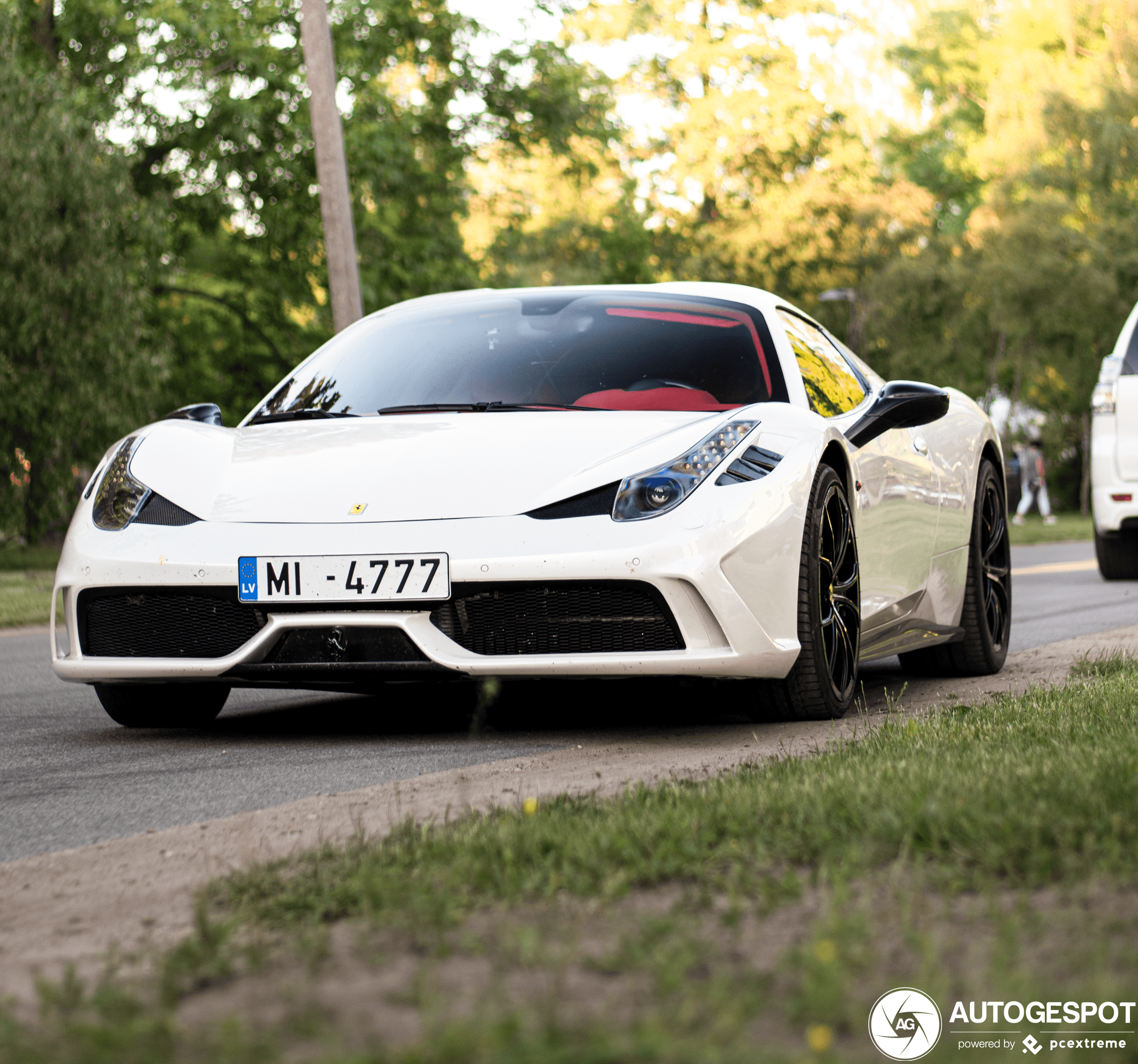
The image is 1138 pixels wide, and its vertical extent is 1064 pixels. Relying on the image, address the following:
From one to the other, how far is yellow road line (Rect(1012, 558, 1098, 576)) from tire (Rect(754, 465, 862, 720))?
955 cm

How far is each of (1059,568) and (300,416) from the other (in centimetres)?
1129

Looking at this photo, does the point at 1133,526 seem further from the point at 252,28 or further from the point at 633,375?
the point at 252,28

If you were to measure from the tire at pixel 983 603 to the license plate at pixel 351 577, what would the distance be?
2650 millimetres

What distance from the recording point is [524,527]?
448 centimetres

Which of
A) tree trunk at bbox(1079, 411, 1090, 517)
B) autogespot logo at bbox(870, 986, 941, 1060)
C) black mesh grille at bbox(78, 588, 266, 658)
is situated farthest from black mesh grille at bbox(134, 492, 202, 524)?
tree trunk at bbox(1079, 411, 1090, 517)

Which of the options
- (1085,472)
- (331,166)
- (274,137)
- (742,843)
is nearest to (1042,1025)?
(742,843)

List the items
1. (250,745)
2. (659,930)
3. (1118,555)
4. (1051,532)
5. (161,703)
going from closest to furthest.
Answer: (659,930)
(250,745)
(161,703)
(1118,555)
(1051,532)

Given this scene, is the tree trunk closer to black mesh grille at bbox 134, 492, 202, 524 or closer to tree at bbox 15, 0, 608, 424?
tree at bbox 15, 0, 608, 424

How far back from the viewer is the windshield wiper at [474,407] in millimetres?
5219

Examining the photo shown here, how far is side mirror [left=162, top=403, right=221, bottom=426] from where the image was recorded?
5734 mm

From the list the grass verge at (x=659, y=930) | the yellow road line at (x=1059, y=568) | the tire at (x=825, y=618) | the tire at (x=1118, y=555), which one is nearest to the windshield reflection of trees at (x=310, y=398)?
the tire at (x=825, y=618)

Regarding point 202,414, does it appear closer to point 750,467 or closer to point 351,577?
point 351,577

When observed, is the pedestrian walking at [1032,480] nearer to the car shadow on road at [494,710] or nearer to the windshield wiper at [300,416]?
the car shadow on road at [494,710]

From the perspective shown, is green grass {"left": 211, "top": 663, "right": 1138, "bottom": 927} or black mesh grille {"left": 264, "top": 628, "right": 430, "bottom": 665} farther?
black mesh grille {"left": 264, "top": 628, "right": 430, "bottom": 665}
